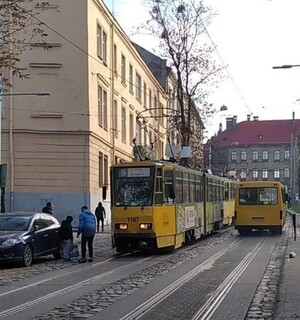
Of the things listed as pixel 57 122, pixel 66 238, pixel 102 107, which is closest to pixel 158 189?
pixel 66 238

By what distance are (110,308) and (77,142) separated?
1113 inches

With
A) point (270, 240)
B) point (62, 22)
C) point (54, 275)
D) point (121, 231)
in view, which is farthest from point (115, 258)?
point (62, 22)

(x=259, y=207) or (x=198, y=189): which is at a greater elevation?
(x=198, y=189)

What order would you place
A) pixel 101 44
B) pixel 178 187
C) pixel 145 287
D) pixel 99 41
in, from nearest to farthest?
pixel 145 287, pixel 178 187, pixel 99 41, pixel 101 44

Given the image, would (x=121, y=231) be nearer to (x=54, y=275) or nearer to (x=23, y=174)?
(x=54, y=275)

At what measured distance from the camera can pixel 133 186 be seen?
2320 cm

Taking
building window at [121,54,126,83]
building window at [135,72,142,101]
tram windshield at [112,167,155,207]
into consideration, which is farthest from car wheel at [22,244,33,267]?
building window at [135,72,142,101]

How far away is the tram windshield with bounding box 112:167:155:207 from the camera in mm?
22984

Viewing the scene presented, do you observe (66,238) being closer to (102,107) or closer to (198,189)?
(198,189)

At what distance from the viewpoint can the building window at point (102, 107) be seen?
43.0m

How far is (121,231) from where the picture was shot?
2302 centimetres

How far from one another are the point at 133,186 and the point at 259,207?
481 inches

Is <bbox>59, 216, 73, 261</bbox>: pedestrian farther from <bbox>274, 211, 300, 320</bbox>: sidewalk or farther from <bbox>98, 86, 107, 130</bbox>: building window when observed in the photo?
<bbox>98, 86, 107, 130</bbox>: building window

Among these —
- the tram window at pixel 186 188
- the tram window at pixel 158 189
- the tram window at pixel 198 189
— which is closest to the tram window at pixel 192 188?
the tram window at pixel 186 188
